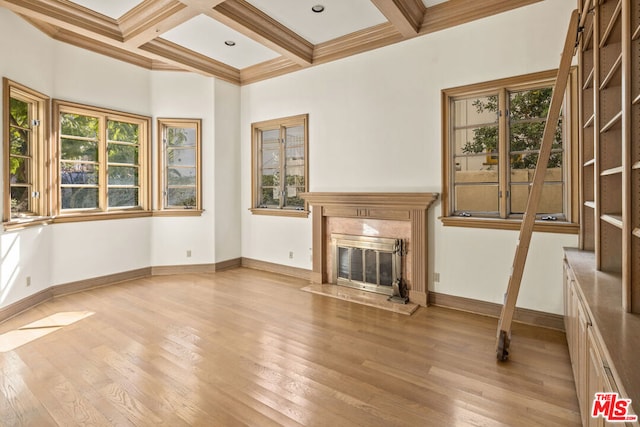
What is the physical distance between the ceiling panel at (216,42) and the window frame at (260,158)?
974mm

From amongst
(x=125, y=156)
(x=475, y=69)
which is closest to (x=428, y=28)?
(x=475, y=69)

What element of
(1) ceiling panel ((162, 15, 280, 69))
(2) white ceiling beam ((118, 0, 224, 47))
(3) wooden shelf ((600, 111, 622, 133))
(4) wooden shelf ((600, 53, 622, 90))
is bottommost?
(3) wooden shelf ((600, 111, 622, 133))

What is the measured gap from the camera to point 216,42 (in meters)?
4.51

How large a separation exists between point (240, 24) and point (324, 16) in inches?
38.5

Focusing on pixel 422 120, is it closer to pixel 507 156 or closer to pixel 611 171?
pixel 507 156

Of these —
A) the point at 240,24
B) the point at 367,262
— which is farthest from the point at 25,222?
the point at 367,262

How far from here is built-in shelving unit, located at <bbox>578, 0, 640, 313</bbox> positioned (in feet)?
5.02

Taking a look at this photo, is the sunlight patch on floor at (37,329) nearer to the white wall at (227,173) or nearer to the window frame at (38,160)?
the window frame at (38,160)

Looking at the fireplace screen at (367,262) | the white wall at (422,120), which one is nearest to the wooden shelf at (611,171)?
the white wall at (422,120)

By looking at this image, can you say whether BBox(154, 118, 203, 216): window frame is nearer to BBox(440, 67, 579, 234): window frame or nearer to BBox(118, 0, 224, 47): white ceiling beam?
BBox(118, 0, 224, 47): white ceiling beam

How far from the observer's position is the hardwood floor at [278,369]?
1994 millimetres

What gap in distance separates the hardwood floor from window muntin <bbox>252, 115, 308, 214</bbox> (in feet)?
6.84

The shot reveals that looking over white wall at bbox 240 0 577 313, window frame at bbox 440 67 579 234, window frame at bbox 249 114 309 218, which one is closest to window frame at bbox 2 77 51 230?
window frame at bbox 249 114 309 218

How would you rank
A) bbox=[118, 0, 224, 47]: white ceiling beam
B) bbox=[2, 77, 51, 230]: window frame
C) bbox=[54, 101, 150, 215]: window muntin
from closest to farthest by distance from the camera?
1. bbox=[118, 0, 224, 47]: white ceiling beam
2. bbox=[2, 77, 51, 230]: window frame
3. bbox=[54, 101, 150, 215]: window muntin
